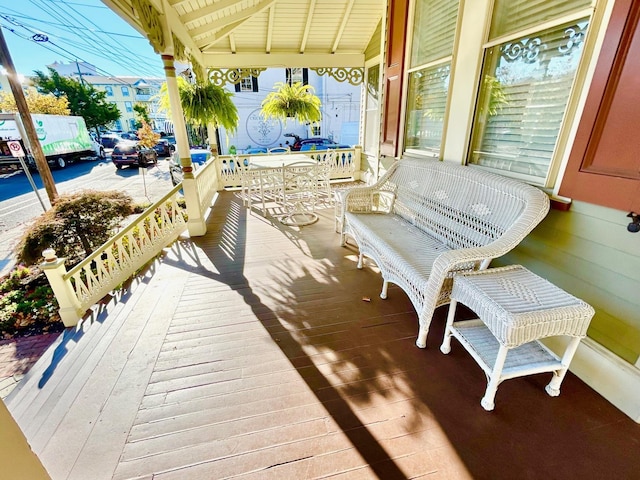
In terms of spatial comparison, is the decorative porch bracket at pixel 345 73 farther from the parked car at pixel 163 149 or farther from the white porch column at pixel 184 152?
the parked car at pixel 163 149

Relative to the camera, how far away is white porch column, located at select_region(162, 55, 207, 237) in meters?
3.28

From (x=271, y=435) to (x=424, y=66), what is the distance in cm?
329

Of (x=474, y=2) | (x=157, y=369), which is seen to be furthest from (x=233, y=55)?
(x=157, y=369)

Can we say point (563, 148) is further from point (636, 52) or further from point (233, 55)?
point (233, 55)

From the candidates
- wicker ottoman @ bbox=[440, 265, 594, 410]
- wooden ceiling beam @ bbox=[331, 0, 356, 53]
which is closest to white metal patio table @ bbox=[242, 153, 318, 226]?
wooden ceiling beam @ bbox=[331, 0, 356, 53]

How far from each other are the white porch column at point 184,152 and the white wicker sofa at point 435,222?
201cm

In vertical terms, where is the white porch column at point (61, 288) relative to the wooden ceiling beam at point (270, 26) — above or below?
below

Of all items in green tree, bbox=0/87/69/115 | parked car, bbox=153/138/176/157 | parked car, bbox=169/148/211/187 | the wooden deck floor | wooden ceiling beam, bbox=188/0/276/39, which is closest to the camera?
the wooden deck floor

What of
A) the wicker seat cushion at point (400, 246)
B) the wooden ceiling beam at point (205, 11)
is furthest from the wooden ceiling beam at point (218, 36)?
the wicker seat cushion at point (400, 246)

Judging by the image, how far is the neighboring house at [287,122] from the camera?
15430mm

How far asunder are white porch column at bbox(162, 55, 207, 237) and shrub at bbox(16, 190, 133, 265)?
1158 mm

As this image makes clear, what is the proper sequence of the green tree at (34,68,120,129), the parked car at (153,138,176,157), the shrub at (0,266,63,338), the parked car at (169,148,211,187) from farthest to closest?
the green tree at (34,68,120,129)
the parked car at (153,138,176,157)
the parked car at (169,148,211,187)
the shrub at (0,266,63,338)

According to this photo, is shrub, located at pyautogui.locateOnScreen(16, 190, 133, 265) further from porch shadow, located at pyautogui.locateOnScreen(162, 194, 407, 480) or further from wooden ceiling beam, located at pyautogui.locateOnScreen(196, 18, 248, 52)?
wooden ceiling beam, located at pyautogui.locateOnScreen(196, 18, 248, 52)

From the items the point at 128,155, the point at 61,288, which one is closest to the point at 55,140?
the point at 128,155
